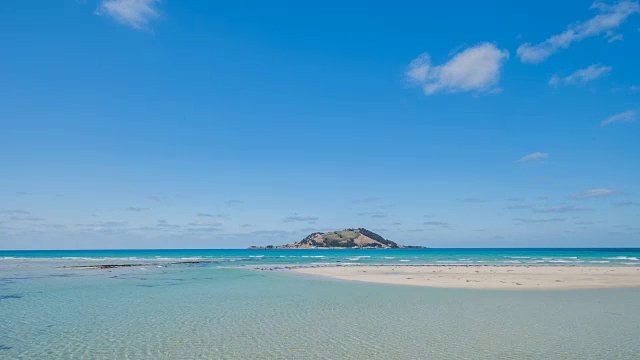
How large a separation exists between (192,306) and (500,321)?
1548 centimetres

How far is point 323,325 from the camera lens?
56.4ft

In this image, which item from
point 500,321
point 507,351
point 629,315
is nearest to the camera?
point 507,351

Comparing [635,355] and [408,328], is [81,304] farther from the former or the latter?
[635,355]

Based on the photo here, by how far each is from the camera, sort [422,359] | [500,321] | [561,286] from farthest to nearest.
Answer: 1. [561,286]
2. [500,321]
3. [422,359]

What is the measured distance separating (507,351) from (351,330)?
5.63 meters

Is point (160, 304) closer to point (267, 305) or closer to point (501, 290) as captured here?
point (267, 305)

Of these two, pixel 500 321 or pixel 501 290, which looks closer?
pixel 500 321

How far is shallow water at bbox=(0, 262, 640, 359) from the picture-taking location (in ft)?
43.3

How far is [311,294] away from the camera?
27859 mm

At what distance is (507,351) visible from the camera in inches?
511

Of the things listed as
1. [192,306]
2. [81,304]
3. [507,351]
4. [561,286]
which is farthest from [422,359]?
[561,286]

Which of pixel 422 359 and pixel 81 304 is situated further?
pixel 81 304

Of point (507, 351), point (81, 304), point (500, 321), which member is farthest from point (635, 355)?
point (81, 304)

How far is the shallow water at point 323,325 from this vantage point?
A: 13.2 meters
